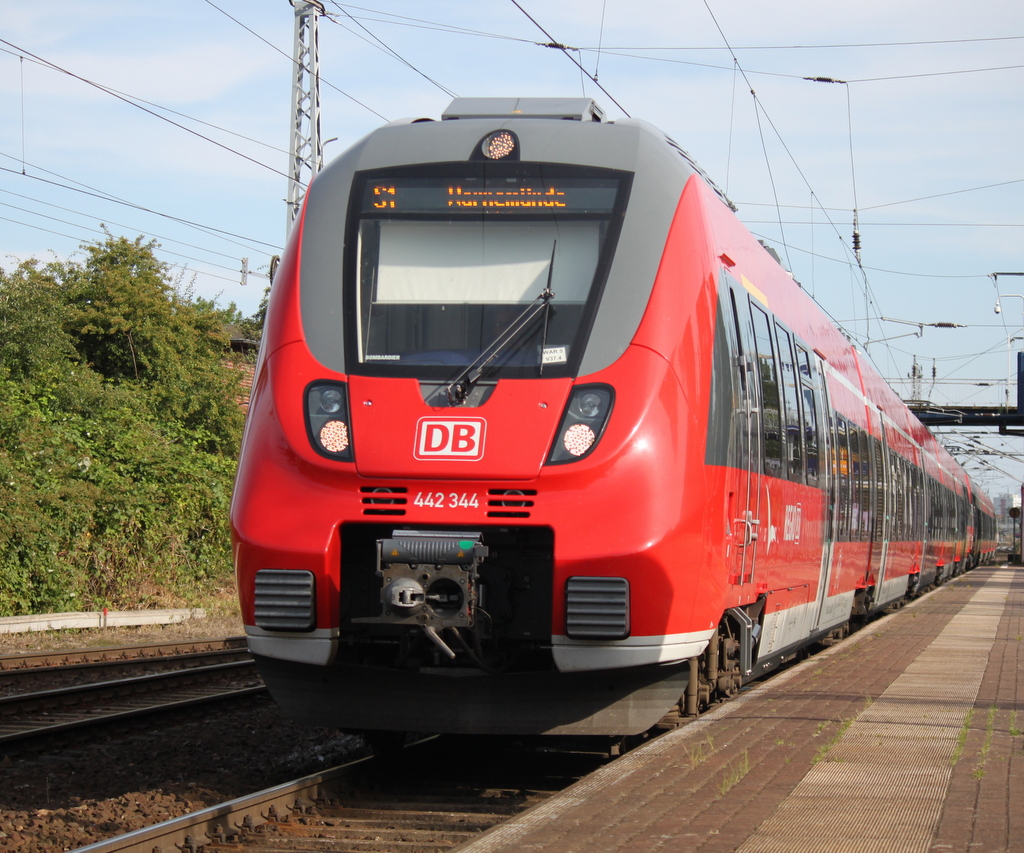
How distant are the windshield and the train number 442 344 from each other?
2.24 feet

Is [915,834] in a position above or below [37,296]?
below

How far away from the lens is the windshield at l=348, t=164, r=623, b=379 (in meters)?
6.59

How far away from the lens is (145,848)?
5.35 metres

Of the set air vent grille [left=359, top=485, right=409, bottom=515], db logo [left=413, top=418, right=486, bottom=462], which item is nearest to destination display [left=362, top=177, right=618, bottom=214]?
db logo [left=413, top=418, right=486, bottom=462]

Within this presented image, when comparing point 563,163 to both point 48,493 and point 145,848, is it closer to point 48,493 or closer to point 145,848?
point 145,848

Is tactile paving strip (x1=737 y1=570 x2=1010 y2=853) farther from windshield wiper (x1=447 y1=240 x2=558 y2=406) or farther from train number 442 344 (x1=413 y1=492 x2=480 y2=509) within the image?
windshield wiper (x1=447 y1=240 x2=558 y2=406)

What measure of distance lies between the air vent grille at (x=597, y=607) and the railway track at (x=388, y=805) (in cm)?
111

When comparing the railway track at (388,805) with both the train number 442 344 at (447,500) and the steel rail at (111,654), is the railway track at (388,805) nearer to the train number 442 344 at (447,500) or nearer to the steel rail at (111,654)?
the train number 442 344 at (447,500)

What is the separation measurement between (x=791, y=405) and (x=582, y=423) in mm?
3800

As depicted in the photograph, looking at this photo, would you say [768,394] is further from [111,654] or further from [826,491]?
[111,654]

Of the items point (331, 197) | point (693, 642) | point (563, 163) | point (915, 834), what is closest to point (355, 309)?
point (331, 197)

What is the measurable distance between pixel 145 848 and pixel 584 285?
11.6 feet

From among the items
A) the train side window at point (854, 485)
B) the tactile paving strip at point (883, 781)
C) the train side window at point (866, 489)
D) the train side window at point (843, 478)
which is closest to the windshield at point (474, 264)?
the tactile paving strip at point (883, 781)

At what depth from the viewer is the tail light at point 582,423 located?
6156 millimetres
